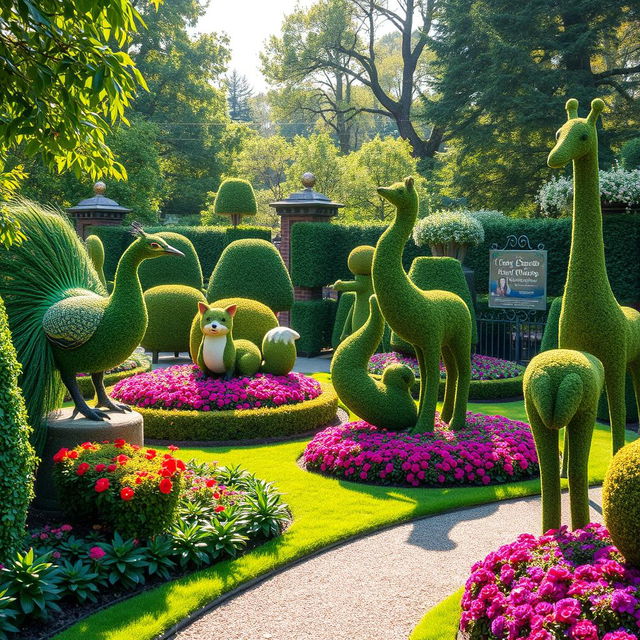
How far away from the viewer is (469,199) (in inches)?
990

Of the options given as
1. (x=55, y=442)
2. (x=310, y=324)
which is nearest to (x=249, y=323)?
(x=310, y=324)

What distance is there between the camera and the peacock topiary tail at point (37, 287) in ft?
20.6

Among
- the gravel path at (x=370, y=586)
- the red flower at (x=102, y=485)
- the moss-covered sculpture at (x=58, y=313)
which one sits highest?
the moss-covered sculpture at (x=58, y=313)

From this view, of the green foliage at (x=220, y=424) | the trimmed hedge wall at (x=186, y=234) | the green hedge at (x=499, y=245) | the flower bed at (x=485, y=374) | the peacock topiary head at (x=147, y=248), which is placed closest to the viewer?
the peacock topiary head at (x=147, y=248)

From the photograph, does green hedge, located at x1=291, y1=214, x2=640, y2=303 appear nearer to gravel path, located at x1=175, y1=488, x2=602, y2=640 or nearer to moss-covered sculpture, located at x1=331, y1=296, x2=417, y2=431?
moss-covered sculpture, located at x1=331, y1=296, x2=417, y2=431

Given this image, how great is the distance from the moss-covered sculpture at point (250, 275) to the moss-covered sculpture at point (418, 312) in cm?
735

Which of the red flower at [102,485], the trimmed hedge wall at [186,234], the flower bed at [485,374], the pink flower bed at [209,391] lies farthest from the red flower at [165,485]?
the trimmed hedge wall at [186,234]

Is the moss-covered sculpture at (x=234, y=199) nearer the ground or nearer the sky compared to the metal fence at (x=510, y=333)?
nearer the sky

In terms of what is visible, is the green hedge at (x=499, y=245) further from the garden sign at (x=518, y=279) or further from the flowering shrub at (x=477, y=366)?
the flowering shrub at (x=477, y=366)

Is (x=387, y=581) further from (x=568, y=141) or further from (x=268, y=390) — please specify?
(x=268, y=390)

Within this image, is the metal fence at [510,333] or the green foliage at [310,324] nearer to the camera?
the metal fence at [510,333]

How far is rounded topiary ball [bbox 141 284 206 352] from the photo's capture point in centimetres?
1461

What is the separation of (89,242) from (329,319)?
249 inches

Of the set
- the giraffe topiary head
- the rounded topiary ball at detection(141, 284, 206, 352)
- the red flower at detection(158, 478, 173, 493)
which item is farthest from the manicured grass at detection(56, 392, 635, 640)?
the rounded topiary ball at detection(141, 284, 206, 352)
